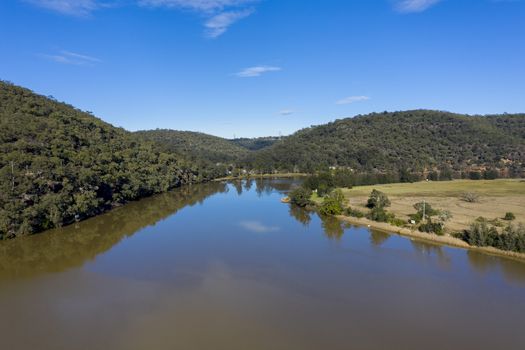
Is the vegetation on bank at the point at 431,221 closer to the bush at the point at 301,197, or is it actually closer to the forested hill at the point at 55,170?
the bush at the point at 301,197

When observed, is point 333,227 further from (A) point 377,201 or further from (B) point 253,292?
(B) point 253,292

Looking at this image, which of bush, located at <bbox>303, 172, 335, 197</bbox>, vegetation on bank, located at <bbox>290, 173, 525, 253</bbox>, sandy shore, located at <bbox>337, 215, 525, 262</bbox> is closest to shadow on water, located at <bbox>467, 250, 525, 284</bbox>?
sandy shore, located at <bbox>337, 215, 525, 262</bbox>

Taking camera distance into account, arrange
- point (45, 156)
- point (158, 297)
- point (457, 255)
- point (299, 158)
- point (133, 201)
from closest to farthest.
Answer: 1. point (158, 297)
2. point (457, 255)
3. point (45, 156)
4. point (133, 201)
5. point (299, 158)

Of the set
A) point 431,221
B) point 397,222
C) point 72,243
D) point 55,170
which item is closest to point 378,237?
point 397,222

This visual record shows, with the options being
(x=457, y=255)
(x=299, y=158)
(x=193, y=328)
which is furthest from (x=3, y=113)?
(x=299, y=158)

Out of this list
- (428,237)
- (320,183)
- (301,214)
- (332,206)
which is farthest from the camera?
(320,183)

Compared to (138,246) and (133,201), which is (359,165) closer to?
(133,201)
